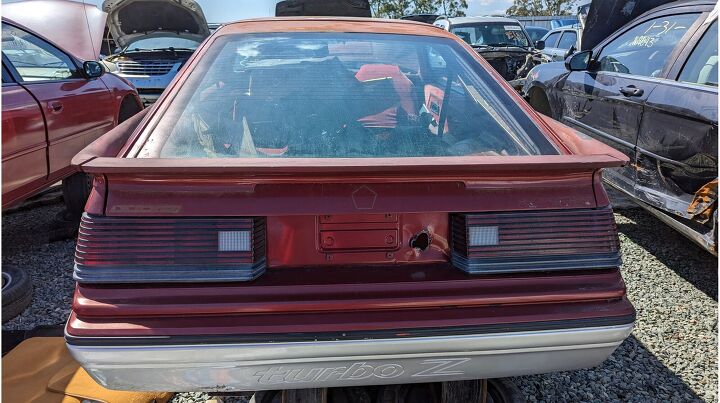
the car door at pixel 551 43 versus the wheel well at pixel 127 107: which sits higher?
the car door at pixel 551 43

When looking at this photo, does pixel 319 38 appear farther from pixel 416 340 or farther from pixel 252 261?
pixel 416 340

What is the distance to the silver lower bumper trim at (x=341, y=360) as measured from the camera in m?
1.58

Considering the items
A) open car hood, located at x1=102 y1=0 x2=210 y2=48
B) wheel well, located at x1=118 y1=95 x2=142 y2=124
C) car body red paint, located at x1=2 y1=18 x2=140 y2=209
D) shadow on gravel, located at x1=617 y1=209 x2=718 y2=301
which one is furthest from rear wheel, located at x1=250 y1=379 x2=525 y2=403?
open car hood, located at x1=102 y1=0 x2=210 y2=48

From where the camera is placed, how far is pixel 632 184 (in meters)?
3.78

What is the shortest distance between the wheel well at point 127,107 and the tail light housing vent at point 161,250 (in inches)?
153

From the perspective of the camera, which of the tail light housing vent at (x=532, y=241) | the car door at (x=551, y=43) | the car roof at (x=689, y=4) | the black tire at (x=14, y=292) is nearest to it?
the tail light housing vent at (x=532, y=241)

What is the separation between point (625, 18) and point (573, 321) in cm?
442

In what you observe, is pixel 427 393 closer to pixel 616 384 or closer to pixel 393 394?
pixel 393 394

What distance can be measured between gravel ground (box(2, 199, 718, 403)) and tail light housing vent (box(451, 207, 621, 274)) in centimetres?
103

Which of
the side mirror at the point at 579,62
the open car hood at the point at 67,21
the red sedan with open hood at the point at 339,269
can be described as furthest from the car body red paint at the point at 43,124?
the open car hood at the point at 67,21

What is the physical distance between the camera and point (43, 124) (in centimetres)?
378

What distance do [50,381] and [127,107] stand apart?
11.7 feet

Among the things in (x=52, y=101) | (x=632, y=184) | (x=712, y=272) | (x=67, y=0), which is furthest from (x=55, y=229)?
(x=67, y=0)

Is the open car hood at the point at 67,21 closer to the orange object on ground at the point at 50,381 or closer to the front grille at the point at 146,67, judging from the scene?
the front grille at the point at 146,67
